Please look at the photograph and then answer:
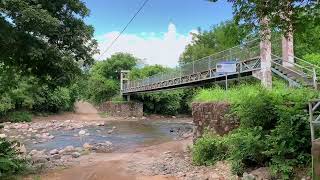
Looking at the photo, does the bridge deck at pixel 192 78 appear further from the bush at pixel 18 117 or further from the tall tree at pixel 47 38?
the bush at pixel 18 117

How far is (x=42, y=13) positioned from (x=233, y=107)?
6305 millimetres

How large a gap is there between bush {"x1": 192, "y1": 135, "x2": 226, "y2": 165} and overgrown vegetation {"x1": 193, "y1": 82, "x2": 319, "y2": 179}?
1.66 feet

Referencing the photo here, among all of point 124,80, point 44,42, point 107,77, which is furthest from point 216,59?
point 107,77

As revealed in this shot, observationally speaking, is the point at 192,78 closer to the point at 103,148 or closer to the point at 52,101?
the point at 103,148

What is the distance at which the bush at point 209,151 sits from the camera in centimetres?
1248

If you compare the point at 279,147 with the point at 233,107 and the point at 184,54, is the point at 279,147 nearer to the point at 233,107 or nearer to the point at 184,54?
the point at 233,107

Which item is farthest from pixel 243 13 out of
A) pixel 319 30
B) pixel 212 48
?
pixel 212 48

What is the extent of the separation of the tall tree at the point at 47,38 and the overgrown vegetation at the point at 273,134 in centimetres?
583

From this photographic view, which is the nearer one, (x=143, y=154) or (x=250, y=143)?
(x=250, y=143)

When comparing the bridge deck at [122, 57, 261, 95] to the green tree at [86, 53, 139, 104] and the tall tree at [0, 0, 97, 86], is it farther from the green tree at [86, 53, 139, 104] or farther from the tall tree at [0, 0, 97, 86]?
the tall tree at [0, 0, 97, 86]

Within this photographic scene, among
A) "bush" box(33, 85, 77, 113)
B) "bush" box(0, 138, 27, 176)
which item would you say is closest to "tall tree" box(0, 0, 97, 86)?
"bush" box(0, 138, 27, 176)

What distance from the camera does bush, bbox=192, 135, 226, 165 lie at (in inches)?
492

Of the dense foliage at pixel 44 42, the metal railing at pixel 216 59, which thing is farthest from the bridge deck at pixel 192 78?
the dense foliage at pixel 44 42

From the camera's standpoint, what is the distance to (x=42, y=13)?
12250 mm
